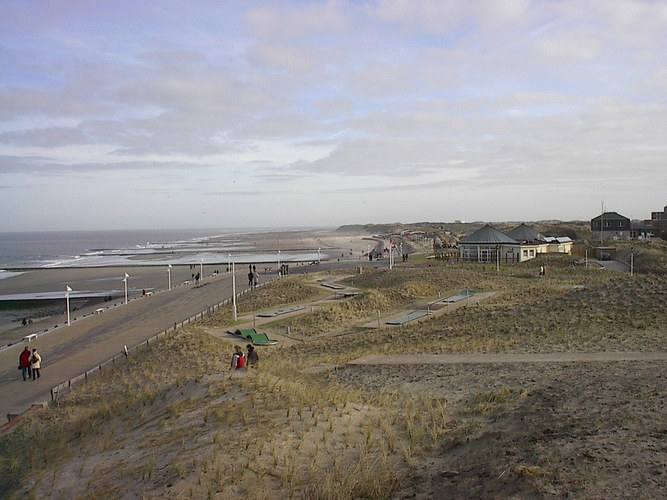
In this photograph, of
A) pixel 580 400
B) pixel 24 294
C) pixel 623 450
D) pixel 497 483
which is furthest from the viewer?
pixel 24 294

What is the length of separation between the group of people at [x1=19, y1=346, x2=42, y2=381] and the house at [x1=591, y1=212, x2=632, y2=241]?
280 ft

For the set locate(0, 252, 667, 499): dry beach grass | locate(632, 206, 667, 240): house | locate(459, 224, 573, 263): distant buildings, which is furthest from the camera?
locate(632, 206, 667, 240): house

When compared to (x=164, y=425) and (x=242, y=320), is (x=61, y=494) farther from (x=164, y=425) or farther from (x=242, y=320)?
(x=242, y=320)

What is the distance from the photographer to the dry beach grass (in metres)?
6.96

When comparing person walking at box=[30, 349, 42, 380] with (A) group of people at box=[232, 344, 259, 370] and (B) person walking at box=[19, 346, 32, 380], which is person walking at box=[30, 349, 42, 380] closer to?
(B) person walking at box=[19, 346, 32, 380]

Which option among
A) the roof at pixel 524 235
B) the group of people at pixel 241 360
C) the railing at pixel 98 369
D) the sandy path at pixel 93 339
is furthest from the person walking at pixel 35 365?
the roof at pixel 524 235

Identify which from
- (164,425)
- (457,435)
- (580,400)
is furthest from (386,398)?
(164,425)

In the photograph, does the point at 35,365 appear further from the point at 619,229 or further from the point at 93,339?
the point at 619,229

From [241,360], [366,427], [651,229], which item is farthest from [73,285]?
[651,229]

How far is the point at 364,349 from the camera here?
19781mm

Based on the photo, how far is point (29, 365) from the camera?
19.3 meters

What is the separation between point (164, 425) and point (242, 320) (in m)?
17.5

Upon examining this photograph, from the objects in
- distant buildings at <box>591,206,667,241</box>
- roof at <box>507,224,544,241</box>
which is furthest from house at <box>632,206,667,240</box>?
roof at <box>507,224,544,241</box>

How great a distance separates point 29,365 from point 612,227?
89.1 metres
